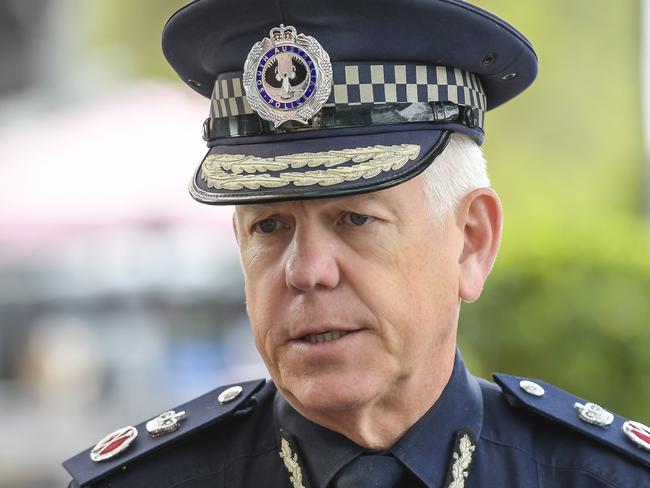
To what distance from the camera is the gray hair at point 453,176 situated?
7.51ft

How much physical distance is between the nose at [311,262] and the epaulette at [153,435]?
54 cm

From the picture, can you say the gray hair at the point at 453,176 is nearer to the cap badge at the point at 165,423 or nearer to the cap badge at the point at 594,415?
the cap badge at the point at 594,415

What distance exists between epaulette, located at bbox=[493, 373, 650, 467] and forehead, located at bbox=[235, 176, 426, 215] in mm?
567

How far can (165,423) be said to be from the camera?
2633 millimetres

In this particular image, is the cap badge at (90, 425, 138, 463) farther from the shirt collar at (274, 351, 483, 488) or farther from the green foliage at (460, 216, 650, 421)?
the green foliage at (460, 216, 650, 421)

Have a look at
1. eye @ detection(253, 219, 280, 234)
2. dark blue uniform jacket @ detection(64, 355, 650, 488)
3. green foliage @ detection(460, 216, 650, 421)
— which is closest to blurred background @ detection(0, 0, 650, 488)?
green foliage @ detection(460, 216, 650, 421)

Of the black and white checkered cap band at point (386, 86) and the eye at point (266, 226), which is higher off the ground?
the black and white checkered cap band at point (386, 86)

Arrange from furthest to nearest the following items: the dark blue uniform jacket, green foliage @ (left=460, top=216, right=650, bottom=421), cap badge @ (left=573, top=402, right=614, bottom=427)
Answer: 1. green foliage @ (left=460, top=216, right=650, bottom=421)
2. cap badge @ (left=573, top=402, right=614, bottom=427)
3. the dark blue uniform jacket

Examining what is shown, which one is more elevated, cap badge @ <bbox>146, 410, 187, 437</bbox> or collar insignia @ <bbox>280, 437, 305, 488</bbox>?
cap badge @ <bbox>146, 410, 187, 437</bbox>

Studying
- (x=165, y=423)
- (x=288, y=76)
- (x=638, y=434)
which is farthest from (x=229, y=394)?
(x=638, y=434)

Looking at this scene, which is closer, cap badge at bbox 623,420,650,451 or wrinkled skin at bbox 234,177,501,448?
wrinkled skin at bbox 234,177,501,448

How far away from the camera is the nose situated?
7.06ft

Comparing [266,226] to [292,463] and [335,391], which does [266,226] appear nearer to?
[335,391]

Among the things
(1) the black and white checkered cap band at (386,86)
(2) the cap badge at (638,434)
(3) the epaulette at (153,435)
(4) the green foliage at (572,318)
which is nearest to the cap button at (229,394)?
(3) the epaulette at (153,435)
